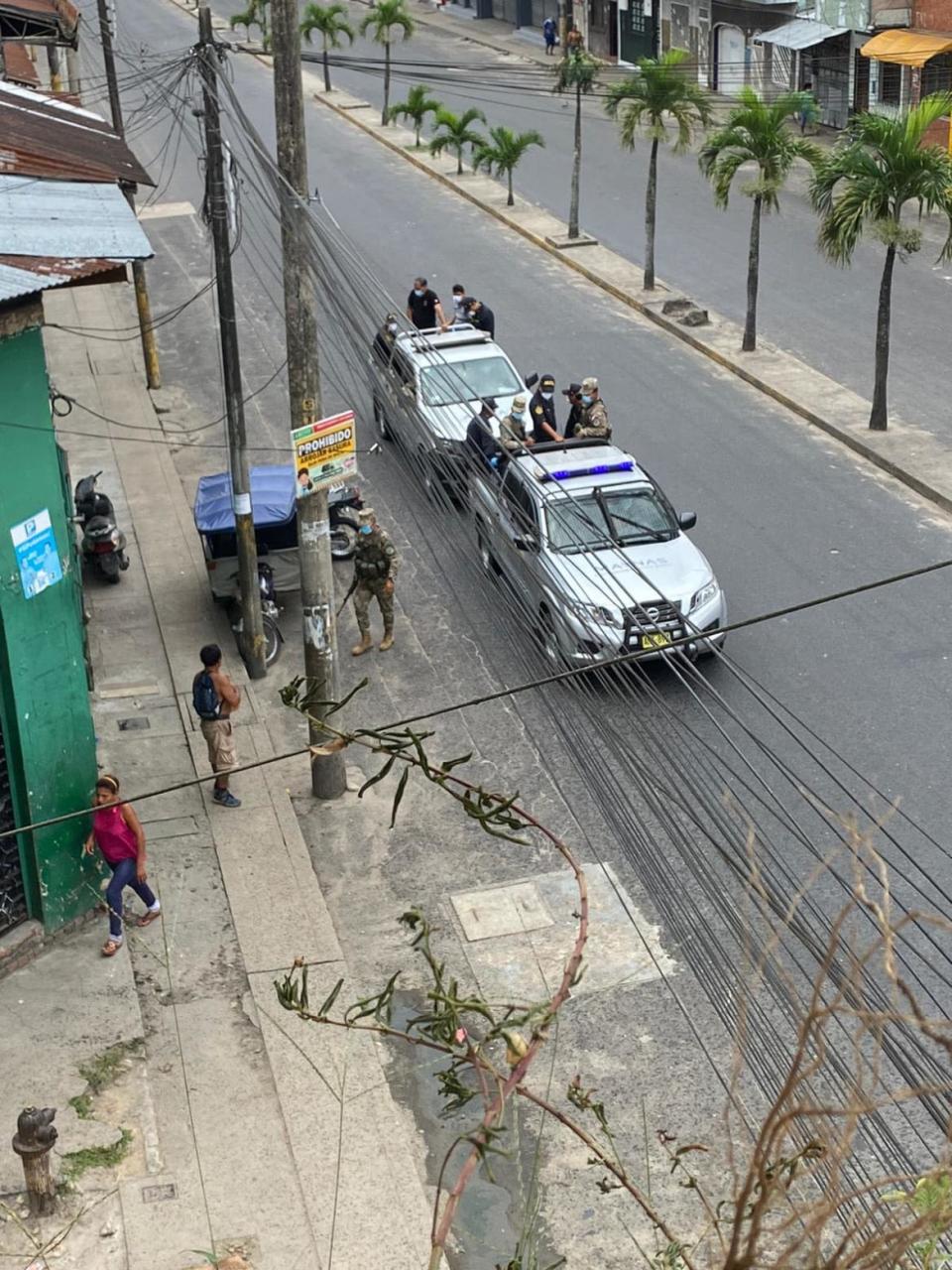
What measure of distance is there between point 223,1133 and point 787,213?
86.9 ft

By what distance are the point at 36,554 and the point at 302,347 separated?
2.95 metres

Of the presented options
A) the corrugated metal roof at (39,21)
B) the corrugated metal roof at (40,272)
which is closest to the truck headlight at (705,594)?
the corrugated metal roof at (40,272)

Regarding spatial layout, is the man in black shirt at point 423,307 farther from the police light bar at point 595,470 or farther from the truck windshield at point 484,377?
the police light bar at point 595,470

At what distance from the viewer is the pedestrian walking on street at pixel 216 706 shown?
12727 millimetres

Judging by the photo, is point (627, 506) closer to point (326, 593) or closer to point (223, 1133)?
point (326, 593)

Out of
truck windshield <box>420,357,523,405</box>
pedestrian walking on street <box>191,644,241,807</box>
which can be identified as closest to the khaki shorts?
pedestrian walking on street <box>191,644,241,807</box>

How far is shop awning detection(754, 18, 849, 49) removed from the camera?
3841 centimetres

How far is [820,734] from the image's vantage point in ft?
44.7

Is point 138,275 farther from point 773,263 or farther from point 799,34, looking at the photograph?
point 799,34

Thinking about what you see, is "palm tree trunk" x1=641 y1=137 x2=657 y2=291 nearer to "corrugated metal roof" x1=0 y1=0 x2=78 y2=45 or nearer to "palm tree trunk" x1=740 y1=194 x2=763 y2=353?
"palm tree trunk" x1=740 y1=194 x2=763 y2=353

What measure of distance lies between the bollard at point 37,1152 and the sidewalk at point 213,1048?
125 mm

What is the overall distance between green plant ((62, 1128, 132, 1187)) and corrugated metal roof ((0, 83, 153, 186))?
663cm

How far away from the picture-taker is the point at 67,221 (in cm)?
1085

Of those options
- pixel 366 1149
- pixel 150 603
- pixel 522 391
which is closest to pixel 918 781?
pixel 366 1149
